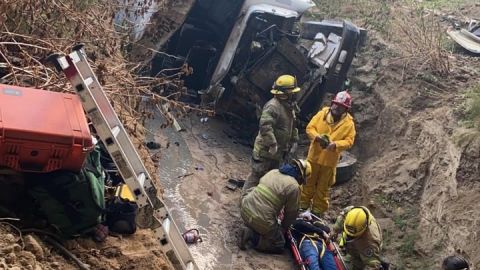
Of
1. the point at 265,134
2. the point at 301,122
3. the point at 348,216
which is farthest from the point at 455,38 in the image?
the point at 348,216

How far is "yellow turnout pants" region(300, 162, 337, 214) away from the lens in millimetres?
6812

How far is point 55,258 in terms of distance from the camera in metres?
3.20

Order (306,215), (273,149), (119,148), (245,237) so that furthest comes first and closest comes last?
(273,149)
(306,215)
(245,237)
(119,148)

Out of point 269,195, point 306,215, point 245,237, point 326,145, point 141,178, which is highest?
point 141,178

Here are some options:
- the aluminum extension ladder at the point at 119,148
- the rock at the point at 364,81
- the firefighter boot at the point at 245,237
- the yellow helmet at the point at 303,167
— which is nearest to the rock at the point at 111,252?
the aluminum extension ladder at the point at 119,148

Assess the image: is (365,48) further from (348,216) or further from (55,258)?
(55,258)

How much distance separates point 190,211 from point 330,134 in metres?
1.93

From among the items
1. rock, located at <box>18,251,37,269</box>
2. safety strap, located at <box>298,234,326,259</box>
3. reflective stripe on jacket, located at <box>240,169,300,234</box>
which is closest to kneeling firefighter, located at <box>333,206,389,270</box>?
safety strap, located at <box>298,234,326,259</box>

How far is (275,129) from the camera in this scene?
6.93 meters

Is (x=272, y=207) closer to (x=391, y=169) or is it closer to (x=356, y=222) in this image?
(x=356, y=222)

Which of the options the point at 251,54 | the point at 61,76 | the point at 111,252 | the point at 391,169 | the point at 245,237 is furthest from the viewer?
the point at 251,54

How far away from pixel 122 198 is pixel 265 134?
3.08m

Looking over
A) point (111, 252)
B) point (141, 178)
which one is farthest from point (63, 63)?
point (111, 252)

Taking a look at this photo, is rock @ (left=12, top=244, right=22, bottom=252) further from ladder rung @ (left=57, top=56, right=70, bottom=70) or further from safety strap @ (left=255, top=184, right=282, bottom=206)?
safety strap @ (left=255, top=184, right=282, bottom=206)
